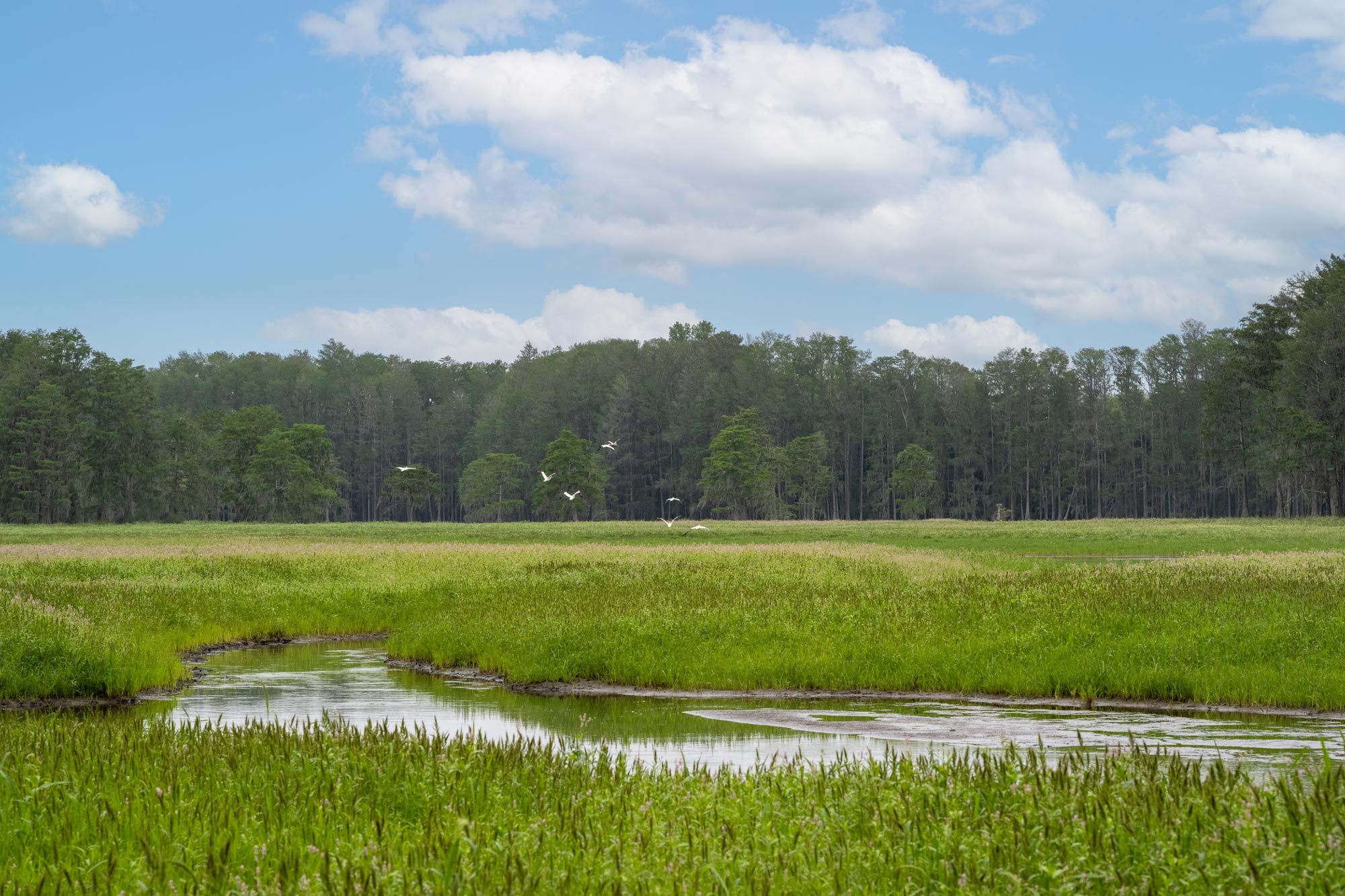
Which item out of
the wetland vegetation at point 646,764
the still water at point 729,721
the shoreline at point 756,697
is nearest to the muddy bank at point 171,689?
the shoreline at point 756,697

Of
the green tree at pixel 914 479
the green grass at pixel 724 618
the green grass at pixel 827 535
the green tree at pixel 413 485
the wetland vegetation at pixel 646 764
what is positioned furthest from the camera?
the green tree at pixel 413 485

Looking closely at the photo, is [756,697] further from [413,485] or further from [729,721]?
[413,485]

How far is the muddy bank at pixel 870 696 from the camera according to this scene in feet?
46.6

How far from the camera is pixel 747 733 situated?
12773 millimetres

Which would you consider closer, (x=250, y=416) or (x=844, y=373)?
(x=250, y=416)

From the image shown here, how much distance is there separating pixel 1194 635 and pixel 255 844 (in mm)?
15031

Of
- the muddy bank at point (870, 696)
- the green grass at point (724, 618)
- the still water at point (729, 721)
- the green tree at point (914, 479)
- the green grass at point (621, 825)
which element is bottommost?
the muddy bank at point (870, 696)

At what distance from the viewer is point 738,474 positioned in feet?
392

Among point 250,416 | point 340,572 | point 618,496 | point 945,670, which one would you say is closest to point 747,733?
point 945,670

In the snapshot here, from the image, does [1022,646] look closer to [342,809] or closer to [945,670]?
[945,670]

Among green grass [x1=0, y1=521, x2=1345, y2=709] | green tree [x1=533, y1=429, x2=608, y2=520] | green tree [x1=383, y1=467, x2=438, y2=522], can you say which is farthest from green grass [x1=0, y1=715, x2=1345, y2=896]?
green tree [x1=383, y1=467, x2=438, y2=522]

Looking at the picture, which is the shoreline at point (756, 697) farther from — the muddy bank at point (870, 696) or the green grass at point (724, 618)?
the green grass at point (724, 618)

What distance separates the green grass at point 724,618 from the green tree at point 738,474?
266 ft

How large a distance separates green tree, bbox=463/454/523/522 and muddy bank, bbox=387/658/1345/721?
368 feet
